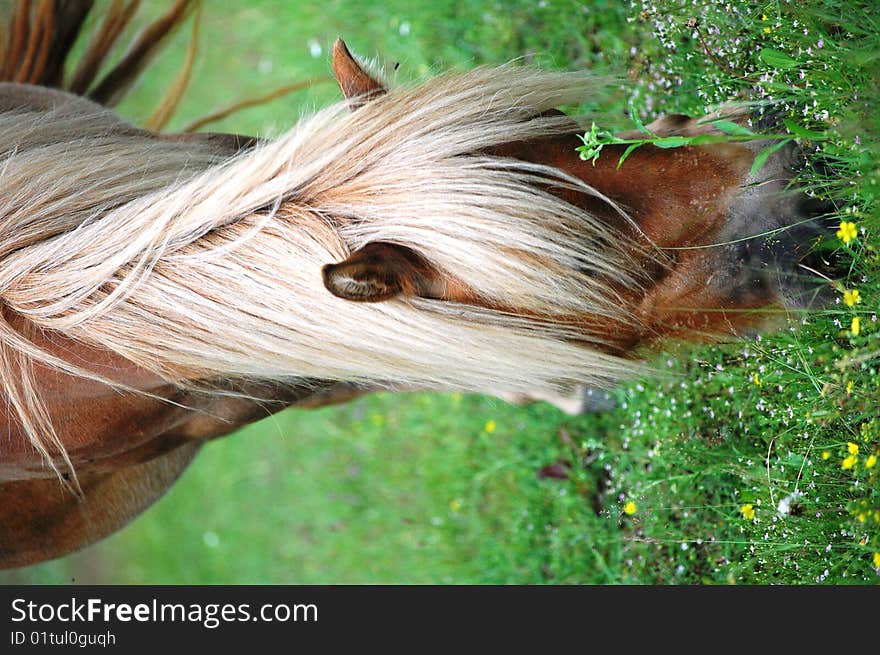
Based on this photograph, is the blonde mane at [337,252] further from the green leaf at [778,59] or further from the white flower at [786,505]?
the white flower at [786,505]

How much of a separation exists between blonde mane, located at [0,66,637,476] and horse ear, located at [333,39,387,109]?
92 millimetres

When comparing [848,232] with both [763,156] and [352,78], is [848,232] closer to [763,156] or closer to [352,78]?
[763,156]

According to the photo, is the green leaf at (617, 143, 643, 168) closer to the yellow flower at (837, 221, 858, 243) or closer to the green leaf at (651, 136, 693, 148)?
the green leaf at (651, 136, 693, 148)

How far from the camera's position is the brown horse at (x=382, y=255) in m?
1.57

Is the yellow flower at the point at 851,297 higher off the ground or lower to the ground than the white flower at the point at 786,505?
higher

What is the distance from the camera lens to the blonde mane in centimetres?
158

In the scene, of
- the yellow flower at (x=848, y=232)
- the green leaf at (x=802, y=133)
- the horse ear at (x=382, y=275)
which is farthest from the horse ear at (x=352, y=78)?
the yellow flower at (x=848, y=232)

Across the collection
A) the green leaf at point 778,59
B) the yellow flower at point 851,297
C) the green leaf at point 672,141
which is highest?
the green leaf at point 778,59

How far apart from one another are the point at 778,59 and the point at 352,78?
84 centimetres

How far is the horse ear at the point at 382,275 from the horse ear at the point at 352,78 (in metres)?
0.36

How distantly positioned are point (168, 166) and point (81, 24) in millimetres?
1499

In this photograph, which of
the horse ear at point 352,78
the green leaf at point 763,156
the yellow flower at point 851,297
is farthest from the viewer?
the horse ear at point 352,78
